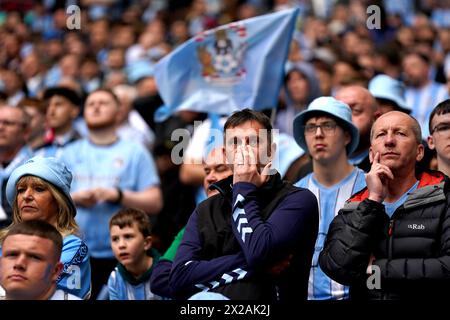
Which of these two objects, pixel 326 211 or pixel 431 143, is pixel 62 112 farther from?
pixel 431 143

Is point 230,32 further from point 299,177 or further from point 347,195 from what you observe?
point 347,195

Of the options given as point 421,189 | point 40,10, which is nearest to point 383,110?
point 421,189

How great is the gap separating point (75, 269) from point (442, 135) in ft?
7.71

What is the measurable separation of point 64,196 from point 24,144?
120 inches

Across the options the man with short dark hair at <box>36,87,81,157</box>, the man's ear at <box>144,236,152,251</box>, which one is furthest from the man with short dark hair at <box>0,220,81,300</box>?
the man with short dark hair at <box>36,87,81,157</box>

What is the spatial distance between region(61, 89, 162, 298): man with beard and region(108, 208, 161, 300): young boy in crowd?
1.36 metres

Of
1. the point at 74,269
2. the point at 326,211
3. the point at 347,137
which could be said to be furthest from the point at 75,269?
the point at 347,137

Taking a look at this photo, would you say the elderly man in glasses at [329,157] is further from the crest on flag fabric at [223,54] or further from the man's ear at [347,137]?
the crest on flag fabric at [223,54]

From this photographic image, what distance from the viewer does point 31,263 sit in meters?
5.41

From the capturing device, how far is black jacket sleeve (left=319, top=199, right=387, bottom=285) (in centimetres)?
568

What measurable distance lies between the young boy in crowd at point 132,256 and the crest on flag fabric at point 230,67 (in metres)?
1.68

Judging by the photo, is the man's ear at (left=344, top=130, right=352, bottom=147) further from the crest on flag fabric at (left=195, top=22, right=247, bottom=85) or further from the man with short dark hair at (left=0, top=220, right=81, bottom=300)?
the man with short dark hair at (left=0, top=220, right=81, bottom=300)

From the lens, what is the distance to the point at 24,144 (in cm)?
949

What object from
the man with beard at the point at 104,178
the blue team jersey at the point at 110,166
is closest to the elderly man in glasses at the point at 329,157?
the man with beard at the point at 104,178
